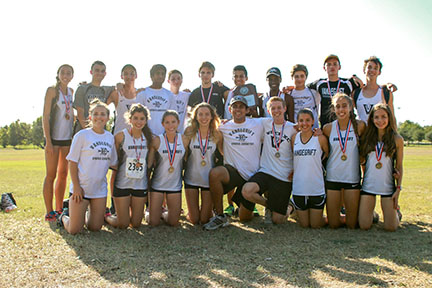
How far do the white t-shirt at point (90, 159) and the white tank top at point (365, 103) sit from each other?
4588 millimetres

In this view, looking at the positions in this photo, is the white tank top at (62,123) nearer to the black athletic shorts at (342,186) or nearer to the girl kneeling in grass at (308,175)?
the girl kneeling in grass at (308,175)

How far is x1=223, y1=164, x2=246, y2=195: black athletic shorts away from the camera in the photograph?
6.06m

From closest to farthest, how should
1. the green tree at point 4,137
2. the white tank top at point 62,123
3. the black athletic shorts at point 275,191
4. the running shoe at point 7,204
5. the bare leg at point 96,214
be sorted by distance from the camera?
the bare leg at point 96,214
the black athletic shorts at point 275,191
the white tank top at point 62,123
the running shoe at point 7,204
the green tree at point 4,137

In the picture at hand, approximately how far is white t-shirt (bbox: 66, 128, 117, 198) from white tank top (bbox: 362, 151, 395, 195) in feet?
14.0

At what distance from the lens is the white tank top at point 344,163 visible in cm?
577

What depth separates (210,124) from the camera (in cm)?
623

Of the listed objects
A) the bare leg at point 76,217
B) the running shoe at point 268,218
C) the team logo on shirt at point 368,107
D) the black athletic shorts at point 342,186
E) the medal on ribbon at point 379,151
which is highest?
the team logo on shirt at point 368,107

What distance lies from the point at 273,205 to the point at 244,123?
1.53 metres

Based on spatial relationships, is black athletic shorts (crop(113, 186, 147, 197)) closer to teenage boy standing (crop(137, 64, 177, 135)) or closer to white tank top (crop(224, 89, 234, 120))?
teenage boy standing (crop(137, 64, 177, 135))

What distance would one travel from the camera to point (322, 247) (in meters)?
4.71

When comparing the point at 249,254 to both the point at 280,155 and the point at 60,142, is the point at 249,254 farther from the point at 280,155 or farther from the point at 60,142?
the point at 60,142

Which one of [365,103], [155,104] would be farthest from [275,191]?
[155,104]

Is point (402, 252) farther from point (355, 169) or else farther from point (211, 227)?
point (211, 227)

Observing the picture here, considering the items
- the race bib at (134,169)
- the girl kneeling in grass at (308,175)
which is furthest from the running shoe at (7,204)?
the girl kneeling in grass at (308,175)
